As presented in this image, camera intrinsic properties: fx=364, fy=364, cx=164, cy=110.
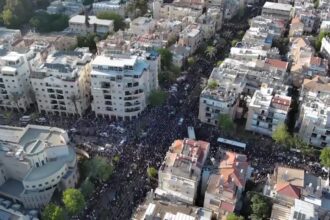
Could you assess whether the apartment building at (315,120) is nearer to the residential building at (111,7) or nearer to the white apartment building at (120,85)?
the white apartment building at (120,85)

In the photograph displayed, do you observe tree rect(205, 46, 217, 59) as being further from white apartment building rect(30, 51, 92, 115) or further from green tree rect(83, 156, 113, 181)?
green tree rect(83, 156, 113, 181)

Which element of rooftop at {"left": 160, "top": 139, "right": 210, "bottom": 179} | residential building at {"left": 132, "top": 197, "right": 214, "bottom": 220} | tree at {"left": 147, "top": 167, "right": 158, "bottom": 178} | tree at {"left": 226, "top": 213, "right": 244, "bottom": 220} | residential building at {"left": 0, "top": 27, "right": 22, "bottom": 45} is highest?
residential building at {"left": 0, "top": 27, "right": 22, "bottom": 45}

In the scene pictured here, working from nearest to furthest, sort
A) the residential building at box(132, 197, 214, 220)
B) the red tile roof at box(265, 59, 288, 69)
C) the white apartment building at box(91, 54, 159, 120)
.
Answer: the residential building at box(132, 197, 214, 220), the white apartment building at box(91, 54, 159, 120), the red tile roof at box(265, 59, 288, 69)

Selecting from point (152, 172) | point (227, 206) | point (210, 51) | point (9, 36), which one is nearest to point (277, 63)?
point (210, 51)

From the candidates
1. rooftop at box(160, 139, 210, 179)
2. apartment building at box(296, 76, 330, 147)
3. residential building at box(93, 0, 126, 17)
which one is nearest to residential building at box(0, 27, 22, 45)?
residential building at box(93, 0, 126, 17)

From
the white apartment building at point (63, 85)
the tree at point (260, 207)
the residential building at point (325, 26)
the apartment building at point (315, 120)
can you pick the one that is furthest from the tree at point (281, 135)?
the residential building at point (325, 26)
